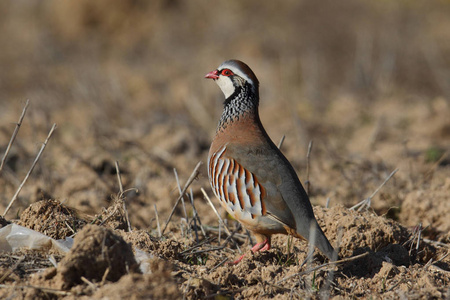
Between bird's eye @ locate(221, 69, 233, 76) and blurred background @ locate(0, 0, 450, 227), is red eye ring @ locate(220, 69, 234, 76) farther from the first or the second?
blurred background @ locate(0, 0, 450, 227)

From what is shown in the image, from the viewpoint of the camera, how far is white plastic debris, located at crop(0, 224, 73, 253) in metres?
3.55

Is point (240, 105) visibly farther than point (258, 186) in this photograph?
Yes

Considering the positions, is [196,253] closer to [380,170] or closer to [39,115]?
[380,170]

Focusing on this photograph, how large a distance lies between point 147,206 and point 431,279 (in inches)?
123

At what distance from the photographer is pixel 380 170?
6.50m

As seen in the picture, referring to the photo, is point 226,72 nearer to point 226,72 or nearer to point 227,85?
point 226,72

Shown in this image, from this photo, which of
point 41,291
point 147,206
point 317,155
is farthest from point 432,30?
point 41,291

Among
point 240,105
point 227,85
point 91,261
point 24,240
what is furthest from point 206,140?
point 91,261

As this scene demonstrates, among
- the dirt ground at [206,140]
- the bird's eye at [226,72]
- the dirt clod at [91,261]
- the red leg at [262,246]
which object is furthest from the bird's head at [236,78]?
the dirt clod at [91,261]

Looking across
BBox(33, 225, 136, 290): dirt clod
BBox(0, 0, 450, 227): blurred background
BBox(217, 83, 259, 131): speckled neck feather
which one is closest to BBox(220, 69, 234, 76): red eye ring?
BBox(217, 83, 259, 131): speckled neck feather

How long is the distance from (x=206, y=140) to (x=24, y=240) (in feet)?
15.9

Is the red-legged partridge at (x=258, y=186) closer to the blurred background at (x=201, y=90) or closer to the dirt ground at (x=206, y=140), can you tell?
the dirt ground at (x=206, y=140)

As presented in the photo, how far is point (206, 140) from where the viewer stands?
830 centimetres

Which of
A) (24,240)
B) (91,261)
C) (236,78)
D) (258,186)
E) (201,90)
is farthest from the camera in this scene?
(201,90)
